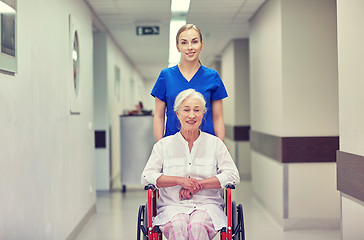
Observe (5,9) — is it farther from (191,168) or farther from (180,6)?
(180,6)

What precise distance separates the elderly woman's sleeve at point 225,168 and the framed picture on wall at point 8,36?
1.32 metres

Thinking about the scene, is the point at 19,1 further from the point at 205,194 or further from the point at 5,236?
the point at 205,194

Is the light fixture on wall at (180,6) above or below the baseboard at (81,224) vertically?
above

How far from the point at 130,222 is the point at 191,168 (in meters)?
3.05

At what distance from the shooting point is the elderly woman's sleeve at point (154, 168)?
2.60 m

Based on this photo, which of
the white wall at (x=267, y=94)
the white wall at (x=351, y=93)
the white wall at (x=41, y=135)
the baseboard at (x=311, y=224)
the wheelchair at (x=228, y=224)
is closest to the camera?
the wheelchair at (x=228, y=224)

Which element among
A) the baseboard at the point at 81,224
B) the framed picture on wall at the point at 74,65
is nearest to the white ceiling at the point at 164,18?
the framed picture on wall at the point at 74,65

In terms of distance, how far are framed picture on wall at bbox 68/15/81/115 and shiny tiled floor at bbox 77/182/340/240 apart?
1.34 metres

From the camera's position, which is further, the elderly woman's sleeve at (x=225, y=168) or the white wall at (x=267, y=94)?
the white wall at (x=267, y=94)

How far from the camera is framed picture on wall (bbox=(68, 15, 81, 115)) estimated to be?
4.80 m

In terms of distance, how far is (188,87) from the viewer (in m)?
2.88

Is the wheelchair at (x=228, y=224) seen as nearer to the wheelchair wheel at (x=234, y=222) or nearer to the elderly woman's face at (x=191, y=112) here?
the wheelchair wheel at (x=234, y=222)

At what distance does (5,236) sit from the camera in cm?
265

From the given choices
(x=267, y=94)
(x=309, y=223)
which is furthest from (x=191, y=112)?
(x=267, y=94)
